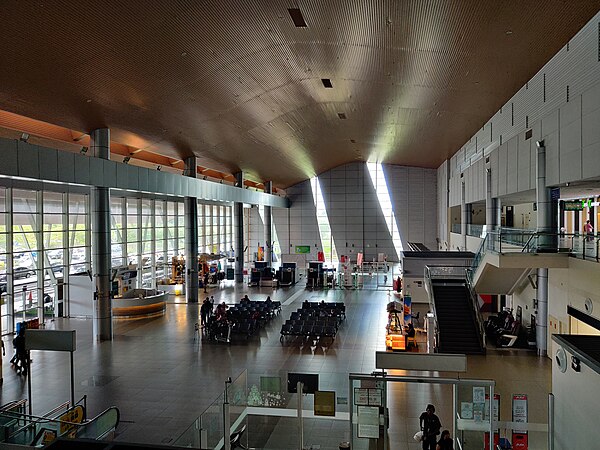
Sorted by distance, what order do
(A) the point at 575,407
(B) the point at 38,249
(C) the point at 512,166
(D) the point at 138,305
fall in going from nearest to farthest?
(A) the point at 575,407
(C) the point at 512,166
(B) the point at 38,249
(D) the point at 138,305

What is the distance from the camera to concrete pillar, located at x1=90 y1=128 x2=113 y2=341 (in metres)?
16.9

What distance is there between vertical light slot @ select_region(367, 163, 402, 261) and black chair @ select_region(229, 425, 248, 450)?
117 feet

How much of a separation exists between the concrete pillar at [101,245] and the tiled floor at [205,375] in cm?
73

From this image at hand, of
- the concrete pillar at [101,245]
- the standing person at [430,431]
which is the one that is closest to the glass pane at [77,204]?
the concrete pillar at [101,245]

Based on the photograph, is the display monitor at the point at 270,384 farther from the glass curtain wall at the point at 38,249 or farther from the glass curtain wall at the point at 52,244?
the glass curtain wall at the point at 38,249

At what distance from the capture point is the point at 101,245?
17125 millimetres

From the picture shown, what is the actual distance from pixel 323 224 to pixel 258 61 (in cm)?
3112

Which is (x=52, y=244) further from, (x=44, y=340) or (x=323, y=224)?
(x=323, y=224)

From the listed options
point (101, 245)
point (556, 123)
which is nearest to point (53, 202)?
point (101, 245)

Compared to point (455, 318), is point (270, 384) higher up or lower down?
higher up

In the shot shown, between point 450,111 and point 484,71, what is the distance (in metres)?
5.62

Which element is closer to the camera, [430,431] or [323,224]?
[430,431]

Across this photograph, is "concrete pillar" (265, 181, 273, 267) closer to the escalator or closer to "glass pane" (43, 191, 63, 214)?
"glass pane" (43, 191, 63, 214)

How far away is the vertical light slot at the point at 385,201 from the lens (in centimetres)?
4288
